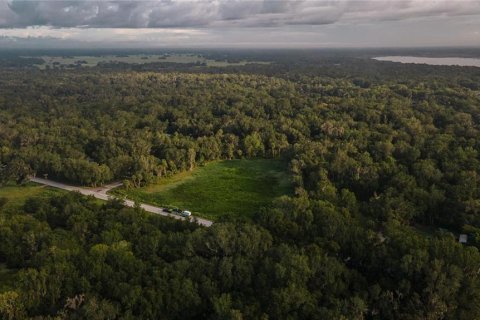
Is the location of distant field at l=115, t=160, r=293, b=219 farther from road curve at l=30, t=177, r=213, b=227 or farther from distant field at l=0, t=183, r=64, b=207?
distant field at l=0, t=183, r=64, b=207

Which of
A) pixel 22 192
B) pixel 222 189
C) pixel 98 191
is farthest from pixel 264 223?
pixel 22 192

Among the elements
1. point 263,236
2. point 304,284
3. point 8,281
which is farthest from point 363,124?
point 8,281

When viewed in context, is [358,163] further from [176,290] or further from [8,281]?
[8,281]

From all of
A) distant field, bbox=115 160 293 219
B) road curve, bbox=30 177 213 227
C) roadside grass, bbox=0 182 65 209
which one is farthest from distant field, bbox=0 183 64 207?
distant field, bbox=115 160 293 219

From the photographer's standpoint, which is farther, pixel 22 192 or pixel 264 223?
pixel 22 192

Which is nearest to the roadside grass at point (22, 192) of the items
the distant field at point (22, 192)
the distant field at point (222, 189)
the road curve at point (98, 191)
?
the distant field at point (22, 192)

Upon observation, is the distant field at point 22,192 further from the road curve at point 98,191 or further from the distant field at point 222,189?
the distant field at point 222,189

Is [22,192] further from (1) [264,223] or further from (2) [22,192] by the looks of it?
(1) [264,223]
